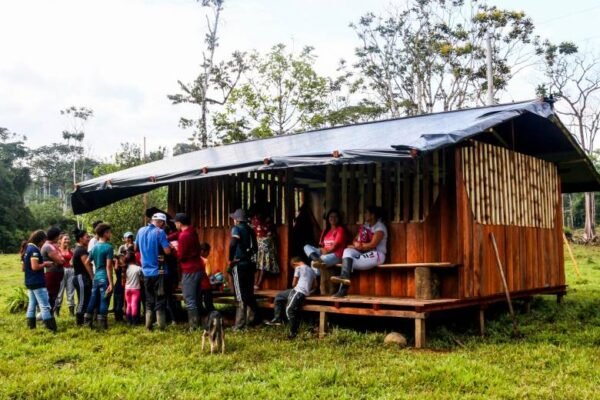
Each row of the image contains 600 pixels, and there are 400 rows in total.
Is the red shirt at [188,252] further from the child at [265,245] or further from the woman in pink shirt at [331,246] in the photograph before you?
the woman in pink shirt at [331,246]

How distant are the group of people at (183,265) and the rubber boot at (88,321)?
16mm

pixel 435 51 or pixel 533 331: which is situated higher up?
pixel 435 51

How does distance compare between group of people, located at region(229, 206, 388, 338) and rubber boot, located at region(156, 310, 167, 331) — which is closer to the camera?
group of people, located at region(229, 206, 388, 338)

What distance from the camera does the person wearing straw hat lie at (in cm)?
884

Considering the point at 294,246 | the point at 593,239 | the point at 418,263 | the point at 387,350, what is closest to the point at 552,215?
the point at 418,263

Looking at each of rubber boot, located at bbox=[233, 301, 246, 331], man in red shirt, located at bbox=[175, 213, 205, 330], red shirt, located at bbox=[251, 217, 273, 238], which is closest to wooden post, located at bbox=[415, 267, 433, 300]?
rubber boot, located at bbox=[233, 301, 246, 331]

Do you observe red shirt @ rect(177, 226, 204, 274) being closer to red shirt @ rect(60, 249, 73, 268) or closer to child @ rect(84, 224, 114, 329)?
child @ rect(84, 224, 114, 329)

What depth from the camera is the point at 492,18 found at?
1077 inches

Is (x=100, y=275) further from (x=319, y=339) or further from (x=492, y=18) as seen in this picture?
(x=492, y=18)

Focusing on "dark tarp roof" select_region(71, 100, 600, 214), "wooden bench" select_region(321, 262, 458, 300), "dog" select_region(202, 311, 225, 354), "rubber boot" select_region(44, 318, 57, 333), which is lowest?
"rubber boot" select_region(44, 318, 57, 333)

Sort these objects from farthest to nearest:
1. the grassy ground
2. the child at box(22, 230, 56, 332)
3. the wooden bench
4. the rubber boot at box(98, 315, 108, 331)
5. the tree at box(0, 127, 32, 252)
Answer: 1. the tree at box(0, 127, 32, 252)
2. the rubber boot at box(98, 315, 108, 331)
3. the child at box(22, 230, 56, 332)
4. the wooden bench
5. the grassy ground

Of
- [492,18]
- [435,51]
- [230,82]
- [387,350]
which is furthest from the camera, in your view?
[230,82]

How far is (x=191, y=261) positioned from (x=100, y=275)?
154 cm

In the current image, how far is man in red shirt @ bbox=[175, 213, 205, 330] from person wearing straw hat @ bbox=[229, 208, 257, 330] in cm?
53
